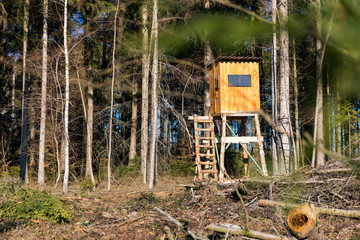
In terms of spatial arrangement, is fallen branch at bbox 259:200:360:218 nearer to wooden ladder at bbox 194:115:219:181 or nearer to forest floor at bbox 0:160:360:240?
forest floor at bbox 0:160:360:240

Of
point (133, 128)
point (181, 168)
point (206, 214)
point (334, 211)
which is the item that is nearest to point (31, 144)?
point (133, 128)

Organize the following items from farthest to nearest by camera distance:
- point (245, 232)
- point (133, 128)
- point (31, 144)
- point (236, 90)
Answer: point (133, 128), point (31, 144), point (236, 90), point (245, 232)

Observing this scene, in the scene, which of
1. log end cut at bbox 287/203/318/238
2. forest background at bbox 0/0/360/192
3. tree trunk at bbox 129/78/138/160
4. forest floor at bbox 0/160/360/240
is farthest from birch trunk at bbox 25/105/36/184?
log end cut at bbox 287/203/318/238

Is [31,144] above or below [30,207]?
above

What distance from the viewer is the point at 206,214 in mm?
6871

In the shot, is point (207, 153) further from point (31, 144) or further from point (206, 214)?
point (31, 144)

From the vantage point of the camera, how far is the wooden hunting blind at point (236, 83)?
11031 mm

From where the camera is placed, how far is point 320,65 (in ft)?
2.56

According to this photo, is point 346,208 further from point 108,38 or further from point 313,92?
point 108,38

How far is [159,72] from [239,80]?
6029mm

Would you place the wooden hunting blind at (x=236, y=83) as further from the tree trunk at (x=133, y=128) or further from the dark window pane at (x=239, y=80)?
the tree trunk at (x=133, y=128)

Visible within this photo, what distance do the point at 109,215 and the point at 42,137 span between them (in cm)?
844

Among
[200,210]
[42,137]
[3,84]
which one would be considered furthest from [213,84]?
[3,84]

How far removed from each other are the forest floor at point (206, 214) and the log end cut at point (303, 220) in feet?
3.16
